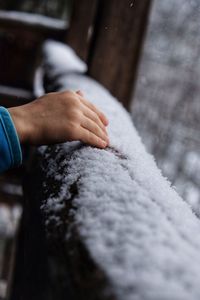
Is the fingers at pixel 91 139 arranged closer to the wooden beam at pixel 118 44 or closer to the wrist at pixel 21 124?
the wrist at pixel 21 124

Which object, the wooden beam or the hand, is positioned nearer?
the hand

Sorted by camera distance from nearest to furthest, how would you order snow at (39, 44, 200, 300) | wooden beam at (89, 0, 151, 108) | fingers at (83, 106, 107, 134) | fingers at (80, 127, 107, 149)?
snow at (39, 44, 200, 300) < fingers at (80, 127, 107, 149) < fingers at (83, 106, 107, 134) < wooden beam at (89, 0, 151, 108)

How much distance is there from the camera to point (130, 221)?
600 millimetres

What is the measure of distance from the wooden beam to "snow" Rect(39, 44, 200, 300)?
1.54 m

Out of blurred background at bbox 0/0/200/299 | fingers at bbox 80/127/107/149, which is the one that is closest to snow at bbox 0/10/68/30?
blurred background at bbox 0/0/200/299

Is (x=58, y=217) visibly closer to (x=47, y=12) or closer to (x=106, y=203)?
(x=106, y=203)

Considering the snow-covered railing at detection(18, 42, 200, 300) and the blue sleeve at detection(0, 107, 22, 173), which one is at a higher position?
the snow-covered railing at detection(18, 42, 200, 300)

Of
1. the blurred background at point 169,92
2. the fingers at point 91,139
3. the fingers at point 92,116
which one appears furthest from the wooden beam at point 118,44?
the blurred background at point 169,92

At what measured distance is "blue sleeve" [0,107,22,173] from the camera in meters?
1.11

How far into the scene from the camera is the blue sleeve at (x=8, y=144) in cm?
111

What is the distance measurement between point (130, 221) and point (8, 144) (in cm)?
61

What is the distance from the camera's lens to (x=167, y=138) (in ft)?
29.5

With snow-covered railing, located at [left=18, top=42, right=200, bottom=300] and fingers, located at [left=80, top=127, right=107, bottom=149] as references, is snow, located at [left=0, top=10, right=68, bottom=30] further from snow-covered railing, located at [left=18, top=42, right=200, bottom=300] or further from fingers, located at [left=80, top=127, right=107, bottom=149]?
snow-covered railing, located at [left=18, top=42, right=200, bottom=300]

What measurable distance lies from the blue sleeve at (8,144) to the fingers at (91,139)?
174 millimetres
